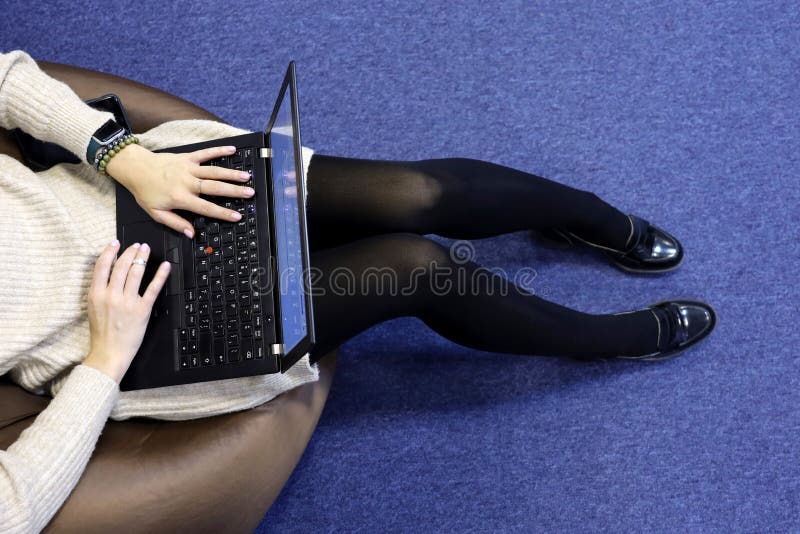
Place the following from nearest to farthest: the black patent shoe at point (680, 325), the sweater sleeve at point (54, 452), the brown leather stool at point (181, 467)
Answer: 1. the sweater sleeve at point (54, 452)
2. the brown leather stool at point (181, 467)
3. the black patent shoe at point (680, 325)

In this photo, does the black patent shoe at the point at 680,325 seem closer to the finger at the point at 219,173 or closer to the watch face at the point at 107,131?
the finger at the point at 219,173

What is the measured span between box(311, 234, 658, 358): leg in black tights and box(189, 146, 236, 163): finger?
0.66 ft

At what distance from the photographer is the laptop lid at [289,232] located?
79 centimetres

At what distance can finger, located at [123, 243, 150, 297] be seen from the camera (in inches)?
34.3

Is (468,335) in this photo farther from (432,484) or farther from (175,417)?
(175,417)

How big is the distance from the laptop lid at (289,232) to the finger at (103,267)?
22 cm

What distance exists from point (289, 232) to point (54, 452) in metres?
0.39

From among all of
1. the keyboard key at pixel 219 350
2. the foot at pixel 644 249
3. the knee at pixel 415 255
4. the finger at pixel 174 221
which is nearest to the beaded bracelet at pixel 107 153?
the finger at pixel 174 221

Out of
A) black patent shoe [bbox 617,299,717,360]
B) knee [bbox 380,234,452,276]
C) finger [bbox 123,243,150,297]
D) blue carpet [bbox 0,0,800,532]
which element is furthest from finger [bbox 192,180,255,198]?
black patent shoe [bbox 617,299,717,360]

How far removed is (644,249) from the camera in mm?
1329

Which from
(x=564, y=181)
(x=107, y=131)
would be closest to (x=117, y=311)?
(x=107, y=131)

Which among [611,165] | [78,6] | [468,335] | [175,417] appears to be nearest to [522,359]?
[468,335]

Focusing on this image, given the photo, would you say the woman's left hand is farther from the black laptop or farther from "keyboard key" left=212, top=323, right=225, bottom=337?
"keyboard key" left=212, top=323, right=225, bottom=337

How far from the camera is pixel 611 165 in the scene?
1428 millimetres
